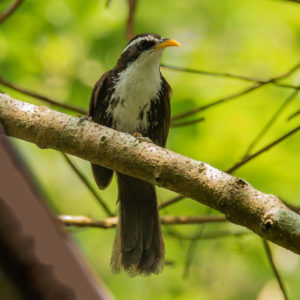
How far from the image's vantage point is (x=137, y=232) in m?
4.18

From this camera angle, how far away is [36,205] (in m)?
0.99

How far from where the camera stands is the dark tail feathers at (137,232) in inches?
156

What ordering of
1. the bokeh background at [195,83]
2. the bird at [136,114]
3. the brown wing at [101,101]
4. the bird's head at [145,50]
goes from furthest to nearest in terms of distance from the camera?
the bokeh background at [195,83], the bird's head at [145,50], the brown wing at [101,101], the bird at [136,114]

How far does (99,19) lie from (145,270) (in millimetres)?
2660

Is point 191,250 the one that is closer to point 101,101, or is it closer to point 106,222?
point 106,222

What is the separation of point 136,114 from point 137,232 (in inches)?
35.8

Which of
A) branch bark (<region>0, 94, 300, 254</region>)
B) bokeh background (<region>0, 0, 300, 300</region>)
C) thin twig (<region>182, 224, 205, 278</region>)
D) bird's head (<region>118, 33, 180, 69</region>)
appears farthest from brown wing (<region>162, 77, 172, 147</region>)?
branch bark (<region>0, 94, 300, 254</region>)

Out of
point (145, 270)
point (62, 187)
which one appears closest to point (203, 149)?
point (145, 270)

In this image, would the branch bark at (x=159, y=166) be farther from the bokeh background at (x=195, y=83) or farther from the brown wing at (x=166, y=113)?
the bokeh background at (x=195, y=83)

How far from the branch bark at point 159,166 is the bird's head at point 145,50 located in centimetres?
156

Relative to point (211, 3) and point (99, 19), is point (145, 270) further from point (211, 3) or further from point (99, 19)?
point (211, 3)

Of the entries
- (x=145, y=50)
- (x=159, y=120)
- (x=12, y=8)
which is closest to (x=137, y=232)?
(x=159, y=120)

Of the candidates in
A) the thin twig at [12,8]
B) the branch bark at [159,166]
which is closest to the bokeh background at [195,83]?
the thin twig at [12,8]

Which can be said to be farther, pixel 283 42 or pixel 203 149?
pixel 283 42
